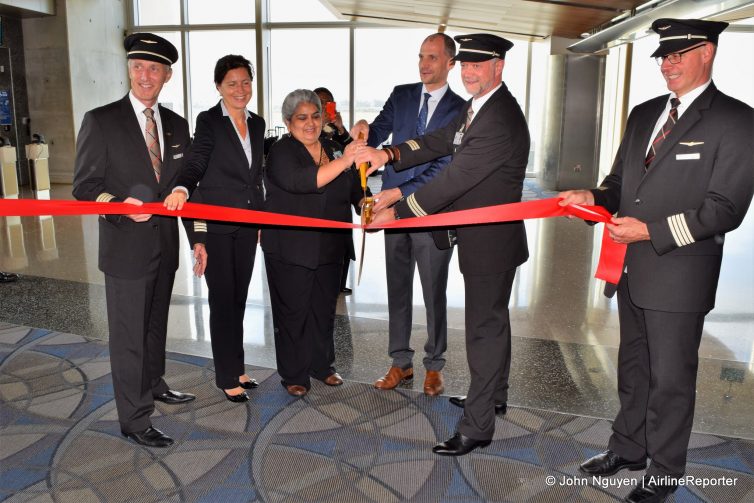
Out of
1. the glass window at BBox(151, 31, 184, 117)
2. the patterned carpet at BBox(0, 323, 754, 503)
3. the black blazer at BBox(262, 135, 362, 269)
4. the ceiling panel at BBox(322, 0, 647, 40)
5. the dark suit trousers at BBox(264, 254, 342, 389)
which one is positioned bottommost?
the patterned carpet at BBox(0, 323, 754, 503)

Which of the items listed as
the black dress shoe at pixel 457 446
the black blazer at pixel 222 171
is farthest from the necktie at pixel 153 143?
the black dress shoe at pixel 457 446

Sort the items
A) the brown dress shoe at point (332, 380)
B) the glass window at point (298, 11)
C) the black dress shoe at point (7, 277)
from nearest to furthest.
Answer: the brown dress shoe at point (332, 380)
the black dress shoe at point (7, 277)
the glass window at point (298, 11)

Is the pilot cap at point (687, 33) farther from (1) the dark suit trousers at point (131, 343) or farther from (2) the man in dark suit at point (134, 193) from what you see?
(1) the dark suit trousers at point (131, 343)

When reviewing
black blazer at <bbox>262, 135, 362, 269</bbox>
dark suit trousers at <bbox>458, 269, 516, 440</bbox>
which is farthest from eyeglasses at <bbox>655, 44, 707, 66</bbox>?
black blazer at <bbox>262, 135, 362, 269</bbox>

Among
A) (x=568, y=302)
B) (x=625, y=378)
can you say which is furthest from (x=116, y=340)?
(x=568, y=302)

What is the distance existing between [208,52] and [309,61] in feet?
8.35

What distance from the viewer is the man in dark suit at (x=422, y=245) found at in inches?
137

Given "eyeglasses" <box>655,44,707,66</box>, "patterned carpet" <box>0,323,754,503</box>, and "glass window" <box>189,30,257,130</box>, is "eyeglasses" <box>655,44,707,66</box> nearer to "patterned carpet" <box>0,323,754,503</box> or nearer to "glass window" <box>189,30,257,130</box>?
"patterned carpet" <box>0,323,754,503</box>

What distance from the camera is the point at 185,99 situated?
53.4 ft

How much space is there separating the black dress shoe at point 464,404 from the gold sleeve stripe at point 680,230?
131 centimetres

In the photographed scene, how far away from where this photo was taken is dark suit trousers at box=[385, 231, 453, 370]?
3.50 metres

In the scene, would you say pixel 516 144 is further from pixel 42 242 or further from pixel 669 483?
pixel 42 242

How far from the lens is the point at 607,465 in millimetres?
2676

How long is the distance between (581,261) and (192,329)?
416 cm
